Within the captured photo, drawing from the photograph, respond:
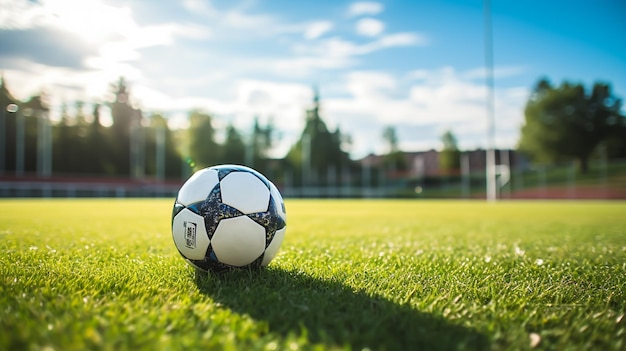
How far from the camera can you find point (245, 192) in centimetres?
296

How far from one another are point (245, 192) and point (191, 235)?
1.71 ft

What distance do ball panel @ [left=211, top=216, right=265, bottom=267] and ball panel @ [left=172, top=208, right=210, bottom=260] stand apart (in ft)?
0.32

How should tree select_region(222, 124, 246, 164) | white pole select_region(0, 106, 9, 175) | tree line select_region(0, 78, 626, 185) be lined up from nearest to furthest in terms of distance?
white pole select_region(0, 106, 9, 175) → tree line select_region(0, 78, 626, 185) → tree select_region(222, 124, 246, 164)

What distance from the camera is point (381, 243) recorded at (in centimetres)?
536

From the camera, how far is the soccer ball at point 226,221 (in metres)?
2.82

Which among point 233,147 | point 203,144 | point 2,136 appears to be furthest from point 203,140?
point 2,136

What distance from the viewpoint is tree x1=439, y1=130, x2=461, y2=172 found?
6316cm

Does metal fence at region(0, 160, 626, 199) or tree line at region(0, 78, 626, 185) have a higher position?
tree line at region(0, 78, 626, 185)

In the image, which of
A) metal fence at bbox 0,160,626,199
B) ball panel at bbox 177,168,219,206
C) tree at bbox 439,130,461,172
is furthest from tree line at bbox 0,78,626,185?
ball panel at bbox 177,168,219,206

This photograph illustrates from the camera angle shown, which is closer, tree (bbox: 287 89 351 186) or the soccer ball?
the soccer ball

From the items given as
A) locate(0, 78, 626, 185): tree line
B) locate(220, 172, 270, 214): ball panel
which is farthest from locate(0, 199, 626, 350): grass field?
locate(0, 78, 626, 185): tree line

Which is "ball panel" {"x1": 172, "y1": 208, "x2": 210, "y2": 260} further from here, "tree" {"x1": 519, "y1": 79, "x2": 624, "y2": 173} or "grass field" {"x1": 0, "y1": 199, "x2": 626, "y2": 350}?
"tree" {"x1": 519, "y1": 79, "x2": 624, "y2": 173}

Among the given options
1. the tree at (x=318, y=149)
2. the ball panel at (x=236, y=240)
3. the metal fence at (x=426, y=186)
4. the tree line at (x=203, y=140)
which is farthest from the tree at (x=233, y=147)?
the ball panel at (x=236, y=240)

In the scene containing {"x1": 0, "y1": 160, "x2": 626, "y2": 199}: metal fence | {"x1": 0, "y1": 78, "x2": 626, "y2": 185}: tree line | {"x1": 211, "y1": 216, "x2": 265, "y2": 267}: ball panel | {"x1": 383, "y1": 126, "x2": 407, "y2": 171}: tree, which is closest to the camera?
{"x1": 211, "y1": 216, "x2": 265, "y2": 267}: ball panel
